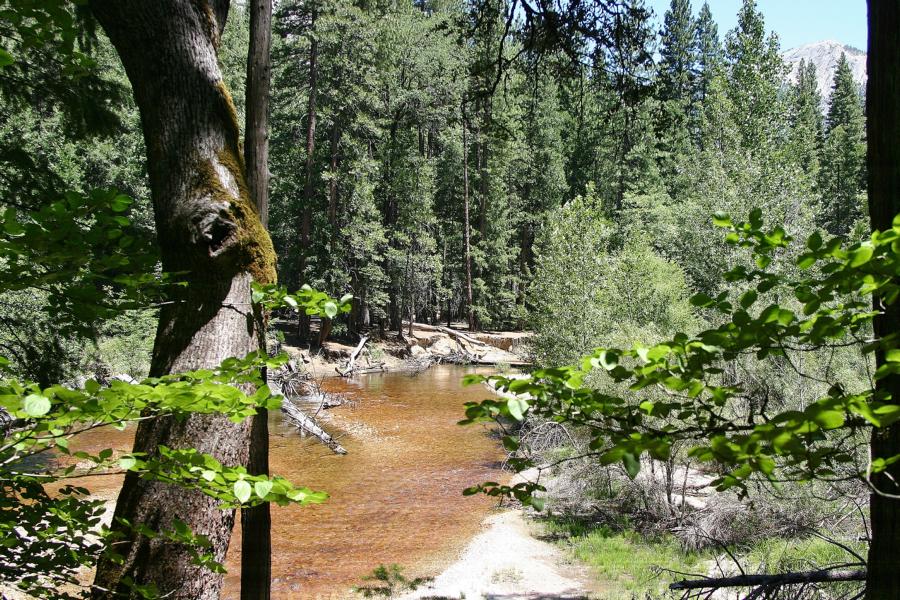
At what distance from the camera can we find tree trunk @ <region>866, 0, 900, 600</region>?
183 centimetres

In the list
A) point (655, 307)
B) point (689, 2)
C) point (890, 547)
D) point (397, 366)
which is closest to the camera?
point (890, 547)

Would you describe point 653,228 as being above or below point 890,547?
above

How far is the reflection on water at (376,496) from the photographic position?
9320 mm

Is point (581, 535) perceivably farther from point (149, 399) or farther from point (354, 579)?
point (149, 399)

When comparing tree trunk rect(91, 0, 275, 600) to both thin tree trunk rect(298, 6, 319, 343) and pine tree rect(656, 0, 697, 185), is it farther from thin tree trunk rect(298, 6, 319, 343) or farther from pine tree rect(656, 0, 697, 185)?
thin tree trunk rect(298, 6, 319, 343)

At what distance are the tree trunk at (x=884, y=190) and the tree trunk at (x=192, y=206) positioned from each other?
7.43 ft

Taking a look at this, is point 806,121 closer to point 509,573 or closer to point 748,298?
point 509,573

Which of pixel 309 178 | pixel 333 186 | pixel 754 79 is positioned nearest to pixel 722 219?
pixel 333 186

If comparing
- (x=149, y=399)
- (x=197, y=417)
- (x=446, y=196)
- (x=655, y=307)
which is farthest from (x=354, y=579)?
(x=446, y=196)

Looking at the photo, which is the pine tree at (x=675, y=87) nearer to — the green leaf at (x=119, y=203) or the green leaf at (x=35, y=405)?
the green leaf at (x=119, y=203)

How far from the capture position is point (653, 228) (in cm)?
3153

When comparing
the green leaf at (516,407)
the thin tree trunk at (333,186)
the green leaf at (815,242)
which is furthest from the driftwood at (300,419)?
the green leaf at (815,242)

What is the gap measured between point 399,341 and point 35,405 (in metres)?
30.3

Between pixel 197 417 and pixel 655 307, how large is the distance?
1829 centimetres
